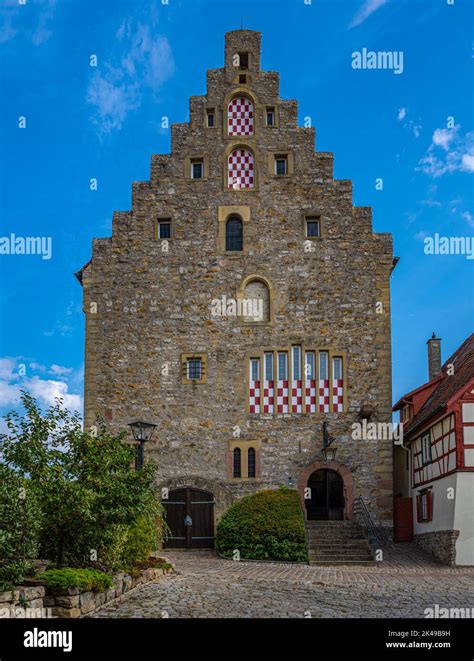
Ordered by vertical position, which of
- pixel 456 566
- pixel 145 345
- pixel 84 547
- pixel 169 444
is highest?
pixel 145 345

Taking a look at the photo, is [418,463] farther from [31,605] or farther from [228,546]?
[31,605]

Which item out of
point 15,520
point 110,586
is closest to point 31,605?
point 15,520

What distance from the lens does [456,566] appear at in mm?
22609

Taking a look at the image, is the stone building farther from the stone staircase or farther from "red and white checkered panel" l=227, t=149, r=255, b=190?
the stone staircase

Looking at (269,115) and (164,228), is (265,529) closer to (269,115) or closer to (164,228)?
(164,228)

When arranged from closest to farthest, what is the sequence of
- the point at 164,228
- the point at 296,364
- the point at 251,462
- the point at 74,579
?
the point at 74,579 < the point at 251,462 < the point at 296,364 < the point at 164,228

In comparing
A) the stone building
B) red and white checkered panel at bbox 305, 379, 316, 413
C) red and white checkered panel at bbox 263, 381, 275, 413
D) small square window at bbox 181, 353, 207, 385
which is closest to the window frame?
the stone building

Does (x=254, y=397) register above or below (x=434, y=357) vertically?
below

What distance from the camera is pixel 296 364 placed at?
92.7 ft

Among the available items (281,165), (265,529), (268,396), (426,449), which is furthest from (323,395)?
(281,165)

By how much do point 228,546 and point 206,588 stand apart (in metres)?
8.58

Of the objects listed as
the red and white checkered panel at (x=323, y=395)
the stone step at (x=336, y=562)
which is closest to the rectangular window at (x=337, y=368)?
the red and white checkered panel at (x=323, y=395)

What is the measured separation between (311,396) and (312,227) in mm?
5965

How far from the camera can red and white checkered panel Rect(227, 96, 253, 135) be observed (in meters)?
30.0
